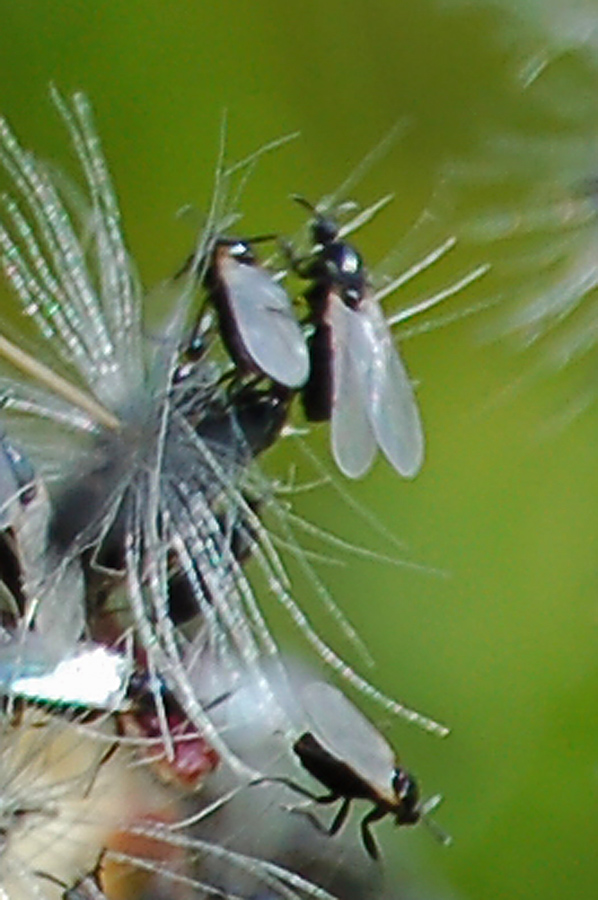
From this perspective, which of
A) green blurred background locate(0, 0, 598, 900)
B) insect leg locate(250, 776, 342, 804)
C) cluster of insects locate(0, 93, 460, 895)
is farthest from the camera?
green blurred background locate(0, 0, 598, 900)

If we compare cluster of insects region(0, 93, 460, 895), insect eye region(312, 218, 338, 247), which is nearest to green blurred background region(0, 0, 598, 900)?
insect eye region(312, 218, 338, 247)

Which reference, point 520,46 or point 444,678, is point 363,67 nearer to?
point 520,46

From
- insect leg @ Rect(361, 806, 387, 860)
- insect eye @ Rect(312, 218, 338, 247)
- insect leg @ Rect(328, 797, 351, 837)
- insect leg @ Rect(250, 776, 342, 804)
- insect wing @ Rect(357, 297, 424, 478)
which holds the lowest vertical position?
insect leg @ Rect(361, 806, 387, 860)

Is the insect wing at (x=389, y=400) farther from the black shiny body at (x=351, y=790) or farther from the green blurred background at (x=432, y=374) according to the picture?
the green blurred background at (x=432, y=374)

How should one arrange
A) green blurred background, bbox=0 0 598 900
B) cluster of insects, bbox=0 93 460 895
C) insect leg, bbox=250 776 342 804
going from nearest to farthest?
cluster of insects, bbox=0 93 460 895, insect leg, bbox=250 776 342 804, green blurred background, bbox=0 0 598 900

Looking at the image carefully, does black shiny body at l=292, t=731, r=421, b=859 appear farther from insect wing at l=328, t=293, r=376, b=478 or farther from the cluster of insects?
insect wing at l=328, t=293, r=376, b=478

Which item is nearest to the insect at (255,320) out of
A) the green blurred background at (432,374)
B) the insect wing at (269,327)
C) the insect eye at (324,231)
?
the insect wing at (269,327)
